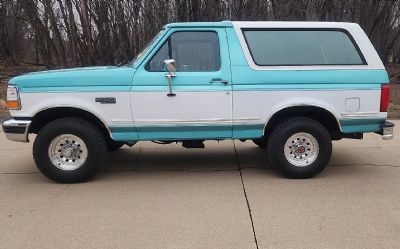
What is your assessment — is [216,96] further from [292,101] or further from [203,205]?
[203,205]

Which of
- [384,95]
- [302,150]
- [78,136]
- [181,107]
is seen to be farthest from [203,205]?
[384,95]

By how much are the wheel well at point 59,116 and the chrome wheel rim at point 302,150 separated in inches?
91.5

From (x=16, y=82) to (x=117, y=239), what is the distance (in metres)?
2.54

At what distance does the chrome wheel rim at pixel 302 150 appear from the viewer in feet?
18.6

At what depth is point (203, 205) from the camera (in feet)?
15.6

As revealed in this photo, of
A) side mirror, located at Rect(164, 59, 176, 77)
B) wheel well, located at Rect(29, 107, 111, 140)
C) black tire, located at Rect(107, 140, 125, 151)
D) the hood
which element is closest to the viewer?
side mirror, located at Rect(164, 59, 176, 77)

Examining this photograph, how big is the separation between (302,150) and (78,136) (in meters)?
2.80

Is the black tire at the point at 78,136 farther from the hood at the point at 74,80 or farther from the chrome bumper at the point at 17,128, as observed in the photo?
the hood at the point at 74,80

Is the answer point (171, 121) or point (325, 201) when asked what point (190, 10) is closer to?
point (171, 121)

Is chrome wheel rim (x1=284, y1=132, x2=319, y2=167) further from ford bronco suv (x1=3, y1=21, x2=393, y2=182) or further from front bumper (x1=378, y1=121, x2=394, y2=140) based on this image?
front bumper (x1=378, y1=121, x2=394, y2=140)

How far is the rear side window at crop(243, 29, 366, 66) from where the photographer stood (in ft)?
18.4

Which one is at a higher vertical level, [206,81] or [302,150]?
[206,81]

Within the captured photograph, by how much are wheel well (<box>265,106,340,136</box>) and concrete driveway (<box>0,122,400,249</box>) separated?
0.64 metres

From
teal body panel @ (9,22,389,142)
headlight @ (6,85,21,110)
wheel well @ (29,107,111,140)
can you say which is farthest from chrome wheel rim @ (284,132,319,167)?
headlight @ (6,85,21,110)
